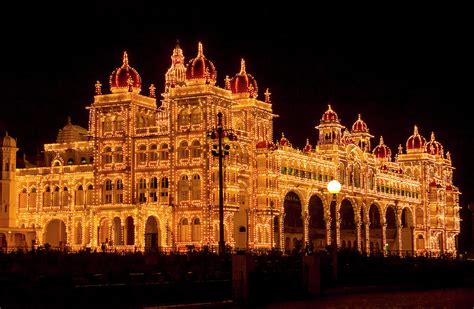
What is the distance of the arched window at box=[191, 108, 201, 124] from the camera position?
79438mm

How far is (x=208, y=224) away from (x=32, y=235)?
1975 centimetres

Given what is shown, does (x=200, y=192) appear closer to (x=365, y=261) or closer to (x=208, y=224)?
(x=208, y=224)

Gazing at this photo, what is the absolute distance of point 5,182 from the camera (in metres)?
88.2

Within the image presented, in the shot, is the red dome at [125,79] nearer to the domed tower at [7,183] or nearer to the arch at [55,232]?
the domed tower at [7,183]

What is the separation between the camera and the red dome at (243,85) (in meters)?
86.9

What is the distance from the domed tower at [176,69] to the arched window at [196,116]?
38.0 ft

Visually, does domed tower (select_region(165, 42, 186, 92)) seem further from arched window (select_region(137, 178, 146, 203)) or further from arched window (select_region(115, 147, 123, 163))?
arched window (select_region(137, 178, 146, 203))

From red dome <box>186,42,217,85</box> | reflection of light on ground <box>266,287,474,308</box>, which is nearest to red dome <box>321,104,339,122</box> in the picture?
red dome <box>186,42,217,85</box>

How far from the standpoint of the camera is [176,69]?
93.2 metres

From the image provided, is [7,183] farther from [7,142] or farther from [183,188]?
[183,188]

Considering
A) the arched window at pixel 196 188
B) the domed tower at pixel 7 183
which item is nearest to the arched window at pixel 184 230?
the arched window at pixel 196 188

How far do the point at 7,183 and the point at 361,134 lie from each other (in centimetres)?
5143

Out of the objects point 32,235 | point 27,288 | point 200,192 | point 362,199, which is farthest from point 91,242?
point 27,288

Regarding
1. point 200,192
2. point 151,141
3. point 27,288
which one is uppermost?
point 151,141
